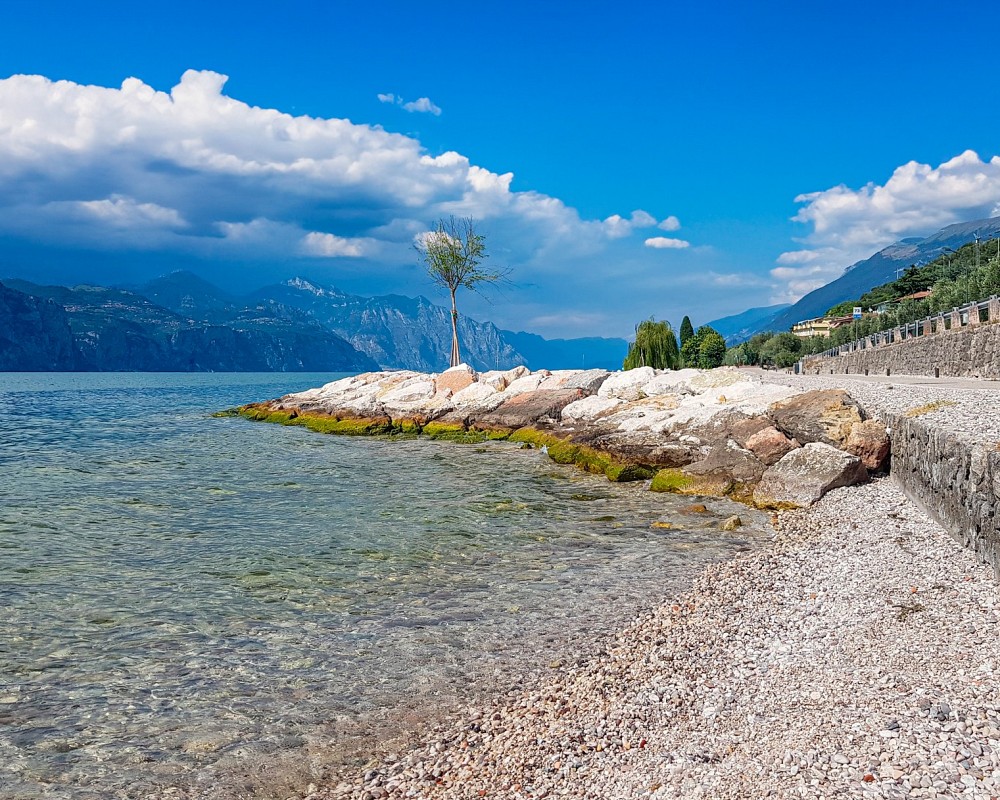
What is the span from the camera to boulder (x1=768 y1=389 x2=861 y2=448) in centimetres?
1722

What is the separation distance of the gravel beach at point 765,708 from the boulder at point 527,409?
2240cm

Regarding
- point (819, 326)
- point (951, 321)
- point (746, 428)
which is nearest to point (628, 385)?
point (746, 428)

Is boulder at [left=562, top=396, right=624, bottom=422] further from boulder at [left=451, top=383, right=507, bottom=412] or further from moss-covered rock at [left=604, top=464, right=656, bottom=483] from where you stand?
moss-covered rock at [left=604, top=464, right=656, bottom=483]

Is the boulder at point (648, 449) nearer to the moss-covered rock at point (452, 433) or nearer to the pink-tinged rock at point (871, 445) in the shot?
the pink-tinged rock at point (871, 445)

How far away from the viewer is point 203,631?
28.8ft

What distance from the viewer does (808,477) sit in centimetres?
1548

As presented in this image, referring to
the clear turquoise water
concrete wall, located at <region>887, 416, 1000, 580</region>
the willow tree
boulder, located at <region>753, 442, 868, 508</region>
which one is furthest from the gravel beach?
the willow tree

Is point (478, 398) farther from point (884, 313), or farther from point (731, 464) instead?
point (884, 313)

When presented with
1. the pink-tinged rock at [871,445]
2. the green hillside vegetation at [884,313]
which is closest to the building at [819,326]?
the green hillside vegetation at [884,313]

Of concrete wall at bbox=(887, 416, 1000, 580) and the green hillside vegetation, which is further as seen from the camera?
the green hillside vegetation

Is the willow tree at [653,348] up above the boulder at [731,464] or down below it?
above

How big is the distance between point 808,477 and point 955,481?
5380mm

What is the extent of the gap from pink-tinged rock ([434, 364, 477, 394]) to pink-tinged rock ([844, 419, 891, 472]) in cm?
2640

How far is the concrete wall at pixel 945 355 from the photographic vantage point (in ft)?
83.6
